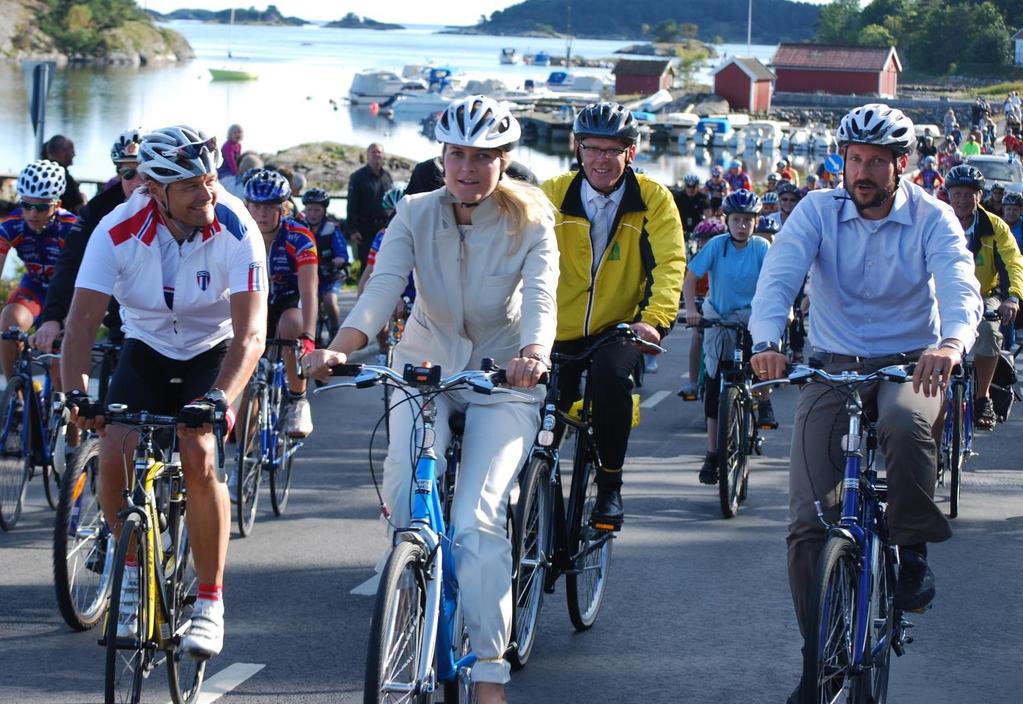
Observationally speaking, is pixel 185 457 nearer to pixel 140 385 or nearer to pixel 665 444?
pixel 140 385

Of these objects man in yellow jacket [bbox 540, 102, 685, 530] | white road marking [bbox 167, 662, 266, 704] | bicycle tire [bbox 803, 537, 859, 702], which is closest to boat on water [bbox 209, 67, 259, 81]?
man in yellow jacket [bbox 540, 102, 685, 530]

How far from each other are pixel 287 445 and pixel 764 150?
9070 centimetres

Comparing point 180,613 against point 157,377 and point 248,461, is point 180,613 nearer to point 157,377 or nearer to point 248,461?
point 157,377

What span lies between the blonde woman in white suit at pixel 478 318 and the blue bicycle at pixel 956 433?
4.59m

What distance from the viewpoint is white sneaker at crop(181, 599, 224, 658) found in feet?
18.1

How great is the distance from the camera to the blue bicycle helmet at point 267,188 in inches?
382

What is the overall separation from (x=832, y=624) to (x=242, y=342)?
222 cm

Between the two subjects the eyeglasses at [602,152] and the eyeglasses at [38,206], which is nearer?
the eyeglasses at [602,152]

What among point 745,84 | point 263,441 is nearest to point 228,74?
point 745,84

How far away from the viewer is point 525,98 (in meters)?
128

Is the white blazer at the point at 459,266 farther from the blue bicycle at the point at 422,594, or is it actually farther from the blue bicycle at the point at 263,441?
the blue bicycle at the point at 263,441

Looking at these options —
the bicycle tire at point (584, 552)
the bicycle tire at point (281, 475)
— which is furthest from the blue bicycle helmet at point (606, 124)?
the bicycle tire at point (281, 475)

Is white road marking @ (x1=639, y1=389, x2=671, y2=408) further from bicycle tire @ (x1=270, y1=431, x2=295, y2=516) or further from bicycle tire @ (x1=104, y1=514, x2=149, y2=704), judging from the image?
bicycle tire @ (x1=104, y1=514, x2=149, y2=704)

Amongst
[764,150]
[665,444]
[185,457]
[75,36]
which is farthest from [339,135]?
[185,457]
